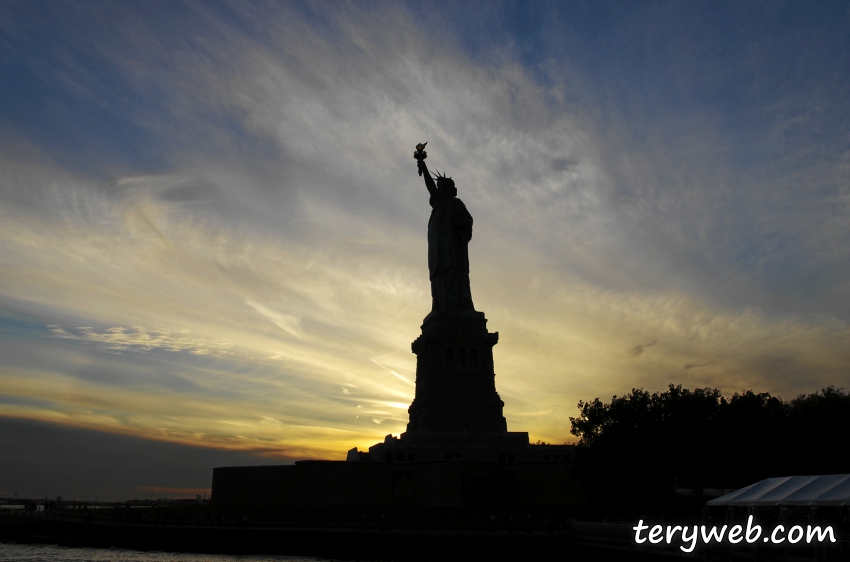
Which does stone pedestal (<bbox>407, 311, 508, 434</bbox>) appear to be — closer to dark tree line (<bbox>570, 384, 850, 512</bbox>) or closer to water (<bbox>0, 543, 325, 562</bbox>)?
dark tree line (<bbox>570, 384, 850, 512</bbox>)

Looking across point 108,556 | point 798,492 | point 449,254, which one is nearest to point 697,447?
point 798,492

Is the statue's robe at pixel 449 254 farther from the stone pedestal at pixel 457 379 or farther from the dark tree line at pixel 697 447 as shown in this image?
the dark tree line at pixel 697 447

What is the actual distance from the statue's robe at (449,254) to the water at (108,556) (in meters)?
29.0

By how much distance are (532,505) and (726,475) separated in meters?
11.5

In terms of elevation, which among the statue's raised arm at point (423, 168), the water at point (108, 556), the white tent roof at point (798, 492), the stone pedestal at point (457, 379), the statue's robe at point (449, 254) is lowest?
the water at point (108, 556)

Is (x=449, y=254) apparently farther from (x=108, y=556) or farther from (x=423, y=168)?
(x=108, y=556)

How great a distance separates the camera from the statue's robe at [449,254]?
60844 mm

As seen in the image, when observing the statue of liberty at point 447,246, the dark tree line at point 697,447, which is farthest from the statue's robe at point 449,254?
the dark tree line at point 697,447

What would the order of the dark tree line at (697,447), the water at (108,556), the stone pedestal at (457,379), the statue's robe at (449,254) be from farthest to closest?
the statue's robe at (449,254)
the stone pedestal at (457,379)
the dark tree line at (697,447)
the water at (108,556)

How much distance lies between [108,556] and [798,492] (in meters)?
32.9

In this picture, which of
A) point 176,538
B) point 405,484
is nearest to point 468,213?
point 405,484

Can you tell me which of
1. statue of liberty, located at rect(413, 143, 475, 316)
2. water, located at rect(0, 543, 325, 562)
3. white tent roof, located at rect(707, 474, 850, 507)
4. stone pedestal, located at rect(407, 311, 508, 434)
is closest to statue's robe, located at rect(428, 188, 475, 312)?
statue of liberty, located at rect(413, 143, 475, 316)

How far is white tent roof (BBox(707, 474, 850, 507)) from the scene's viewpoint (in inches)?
846

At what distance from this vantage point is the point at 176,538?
130ft
